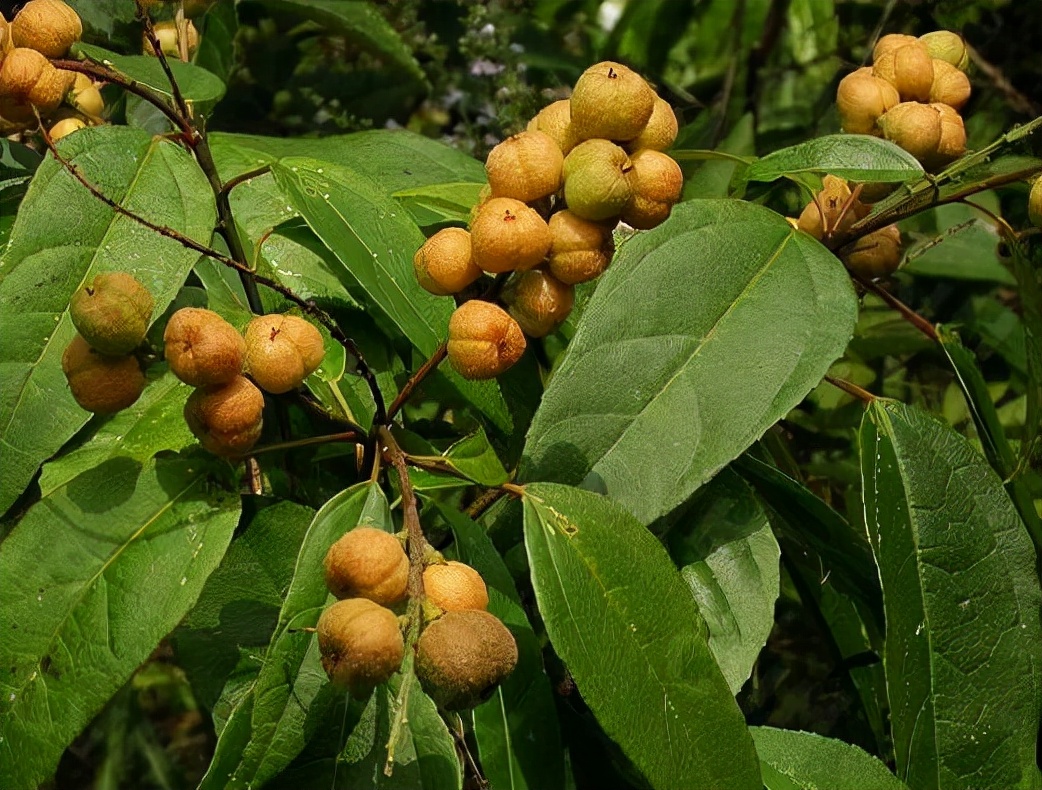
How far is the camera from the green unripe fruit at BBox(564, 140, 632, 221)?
73 centimetres

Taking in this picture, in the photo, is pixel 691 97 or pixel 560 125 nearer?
pixel 560 125

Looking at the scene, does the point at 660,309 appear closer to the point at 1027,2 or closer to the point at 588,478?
the point at 588,478

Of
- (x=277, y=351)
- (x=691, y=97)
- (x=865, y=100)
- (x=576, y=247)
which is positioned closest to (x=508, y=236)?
(x=576, y=247)

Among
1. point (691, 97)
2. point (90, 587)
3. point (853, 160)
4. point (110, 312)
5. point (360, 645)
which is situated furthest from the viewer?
point (691, 97)

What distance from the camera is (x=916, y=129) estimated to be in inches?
39.1

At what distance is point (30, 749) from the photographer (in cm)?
81

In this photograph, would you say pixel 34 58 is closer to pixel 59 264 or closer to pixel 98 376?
pixel 59 264

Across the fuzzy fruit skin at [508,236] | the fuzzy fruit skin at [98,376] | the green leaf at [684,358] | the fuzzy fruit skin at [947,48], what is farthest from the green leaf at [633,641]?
the fuzzy fruit skin at [947,48]

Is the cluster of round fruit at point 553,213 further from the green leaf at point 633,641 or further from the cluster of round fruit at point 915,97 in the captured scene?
the cluster of round fruit at point 915,97

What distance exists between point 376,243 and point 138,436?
24 cm

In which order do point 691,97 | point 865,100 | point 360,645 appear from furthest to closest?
point 691,97 → point 865,100 → point 360,645

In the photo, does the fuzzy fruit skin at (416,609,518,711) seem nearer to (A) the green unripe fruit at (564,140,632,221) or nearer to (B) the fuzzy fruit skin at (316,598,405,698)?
(B) the fuzzy fruit skin at (316,598,405,698)

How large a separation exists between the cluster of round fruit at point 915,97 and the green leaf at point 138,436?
0.63 meters

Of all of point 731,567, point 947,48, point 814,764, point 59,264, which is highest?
point 947,48
